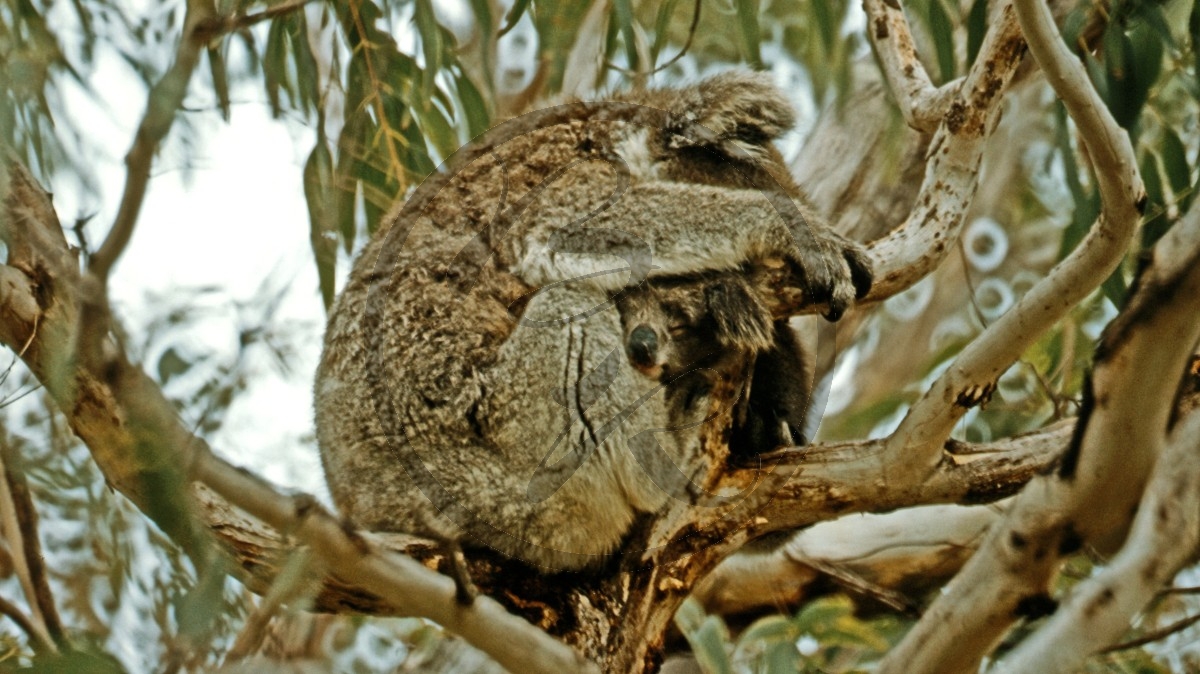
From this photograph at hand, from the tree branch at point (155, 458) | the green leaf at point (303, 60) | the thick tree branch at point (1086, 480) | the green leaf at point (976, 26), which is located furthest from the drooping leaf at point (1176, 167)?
the green leaf at point (303, 60)

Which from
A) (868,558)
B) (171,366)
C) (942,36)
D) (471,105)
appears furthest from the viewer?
(868,558)

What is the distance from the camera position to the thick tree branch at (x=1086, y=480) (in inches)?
67.8

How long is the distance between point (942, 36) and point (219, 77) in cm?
211

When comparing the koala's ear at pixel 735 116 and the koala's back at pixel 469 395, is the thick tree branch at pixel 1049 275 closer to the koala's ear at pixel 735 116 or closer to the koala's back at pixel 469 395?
the koala's back at pixel 469 395

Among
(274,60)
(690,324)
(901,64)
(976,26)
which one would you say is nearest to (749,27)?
(901,64)

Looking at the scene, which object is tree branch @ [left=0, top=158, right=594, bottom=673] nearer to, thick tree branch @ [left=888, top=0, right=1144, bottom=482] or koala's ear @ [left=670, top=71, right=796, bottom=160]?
thick tree branch @ [left=888, top=0, right=1144, bottom=482]

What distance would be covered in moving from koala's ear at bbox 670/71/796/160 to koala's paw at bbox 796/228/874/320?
56 centimetres

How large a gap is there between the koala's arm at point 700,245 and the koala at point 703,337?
0.06 metres

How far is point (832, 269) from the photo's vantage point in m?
2.90

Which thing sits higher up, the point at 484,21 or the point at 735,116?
the point at 484,21

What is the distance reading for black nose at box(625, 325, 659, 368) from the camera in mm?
2797

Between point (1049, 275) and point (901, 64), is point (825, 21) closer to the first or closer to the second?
point (901, 64)

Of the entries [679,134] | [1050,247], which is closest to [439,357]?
[679,134]

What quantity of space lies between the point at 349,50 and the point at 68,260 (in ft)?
7.20
